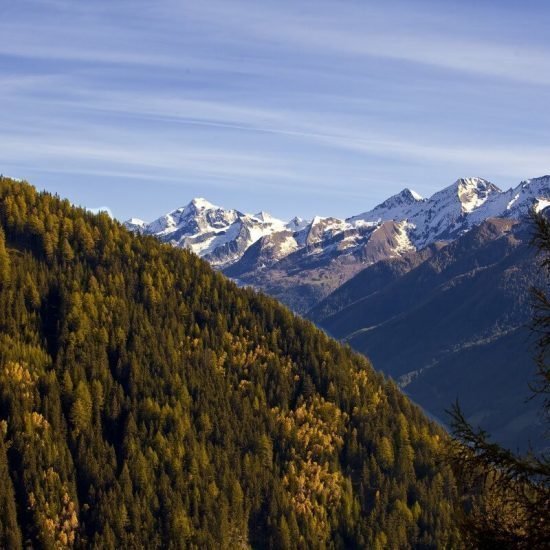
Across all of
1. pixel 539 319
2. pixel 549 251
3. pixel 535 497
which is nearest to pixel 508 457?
pixel 535 497

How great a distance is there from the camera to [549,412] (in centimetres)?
3647

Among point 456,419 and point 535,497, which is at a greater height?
point 456,419

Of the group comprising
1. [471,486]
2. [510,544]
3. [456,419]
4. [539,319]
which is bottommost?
[510,544]

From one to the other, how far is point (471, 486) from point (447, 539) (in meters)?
3.49

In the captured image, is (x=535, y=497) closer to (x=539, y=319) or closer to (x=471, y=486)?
(x=471, y=486)

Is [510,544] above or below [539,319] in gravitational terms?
below

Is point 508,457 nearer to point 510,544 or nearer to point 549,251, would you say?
point 510,544

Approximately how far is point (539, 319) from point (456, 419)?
4545 mm

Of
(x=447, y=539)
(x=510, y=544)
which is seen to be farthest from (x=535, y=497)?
(x=447, y=539)

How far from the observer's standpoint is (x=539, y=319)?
3203cm

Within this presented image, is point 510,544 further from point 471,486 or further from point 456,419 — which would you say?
point 456,419

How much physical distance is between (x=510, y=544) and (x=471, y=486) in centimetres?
234

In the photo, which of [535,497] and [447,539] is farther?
[447,539]

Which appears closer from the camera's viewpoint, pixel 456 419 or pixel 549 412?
pixel 456 419
